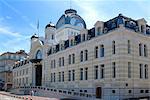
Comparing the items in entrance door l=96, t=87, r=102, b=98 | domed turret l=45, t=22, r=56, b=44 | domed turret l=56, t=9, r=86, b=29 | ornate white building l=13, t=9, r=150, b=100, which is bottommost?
entrance door l=96, t=87, r=102, b=98

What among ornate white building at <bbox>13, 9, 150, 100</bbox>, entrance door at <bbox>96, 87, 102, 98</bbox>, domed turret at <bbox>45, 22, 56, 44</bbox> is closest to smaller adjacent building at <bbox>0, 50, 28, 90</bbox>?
domed turret at <bbox>45, 22, 56, 44</bbox>

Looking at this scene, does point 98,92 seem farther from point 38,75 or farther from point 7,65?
point 7,65

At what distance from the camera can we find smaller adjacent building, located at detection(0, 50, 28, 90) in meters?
91.1

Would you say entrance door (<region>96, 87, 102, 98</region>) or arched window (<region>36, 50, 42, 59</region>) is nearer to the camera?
entrance door (<region>96, 87, 102, 98</region>)

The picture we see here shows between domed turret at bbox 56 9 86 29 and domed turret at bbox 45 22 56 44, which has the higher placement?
domed turret at bbox 56 9 86 29

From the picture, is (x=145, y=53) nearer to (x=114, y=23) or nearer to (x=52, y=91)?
(x=114, y=23)

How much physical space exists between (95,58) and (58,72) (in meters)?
14.1

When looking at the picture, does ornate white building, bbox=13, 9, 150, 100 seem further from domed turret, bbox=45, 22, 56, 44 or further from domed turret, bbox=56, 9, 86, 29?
domed turret, bbox=56, 9, 86, 29

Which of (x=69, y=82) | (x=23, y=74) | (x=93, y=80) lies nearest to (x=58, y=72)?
(x=69, y=82)

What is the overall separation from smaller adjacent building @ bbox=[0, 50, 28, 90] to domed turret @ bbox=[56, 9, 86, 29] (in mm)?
37702

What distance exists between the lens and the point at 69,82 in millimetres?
44875

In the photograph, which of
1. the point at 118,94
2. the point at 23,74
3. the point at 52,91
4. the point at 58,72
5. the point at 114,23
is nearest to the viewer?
the point at 118,94

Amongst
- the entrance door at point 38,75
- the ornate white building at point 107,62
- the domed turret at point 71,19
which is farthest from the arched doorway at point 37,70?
the ornate white building at point 107,62

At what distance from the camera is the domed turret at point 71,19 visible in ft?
198
